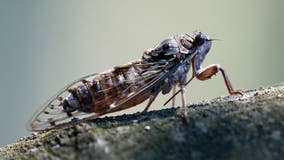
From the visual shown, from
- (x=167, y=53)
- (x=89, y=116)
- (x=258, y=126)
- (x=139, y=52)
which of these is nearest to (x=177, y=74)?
(x=167, y=53)

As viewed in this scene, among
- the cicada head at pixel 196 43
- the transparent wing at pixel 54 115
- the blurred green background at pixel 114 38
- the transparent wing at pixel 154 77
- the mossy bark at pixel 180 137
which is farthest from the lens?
the blurred green background at pixel 114 38

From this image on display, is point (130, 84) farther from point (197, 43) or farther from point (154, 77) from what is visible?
point (197, 43)

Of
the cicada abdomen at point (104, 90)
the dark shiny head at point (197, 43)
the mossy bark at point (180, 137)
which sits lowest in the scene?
the mossy bark at point (180, 137)

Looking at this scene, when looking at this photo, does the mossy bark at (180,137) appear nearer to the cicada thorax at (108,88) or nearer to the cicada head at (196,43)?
the cicada thorax at (108,88)

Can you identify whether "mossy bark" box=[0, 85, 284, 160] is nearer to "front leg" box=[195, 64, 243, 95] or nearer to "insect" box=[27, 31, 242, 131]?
"insect" box=[27, 31, 242, 131]

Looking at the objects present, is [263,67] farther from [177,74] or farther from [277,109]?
[277,109]

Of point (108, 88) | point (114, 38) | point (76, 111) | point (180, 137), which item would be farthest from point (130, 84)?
point (114, 38)

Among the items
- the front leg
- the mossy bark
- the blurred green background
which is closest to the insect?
the front leg

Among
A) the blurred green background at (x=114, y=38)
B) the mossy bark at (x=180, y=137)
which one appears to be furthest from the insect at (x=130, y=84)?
the blurred green background at (x=114, y=38)
